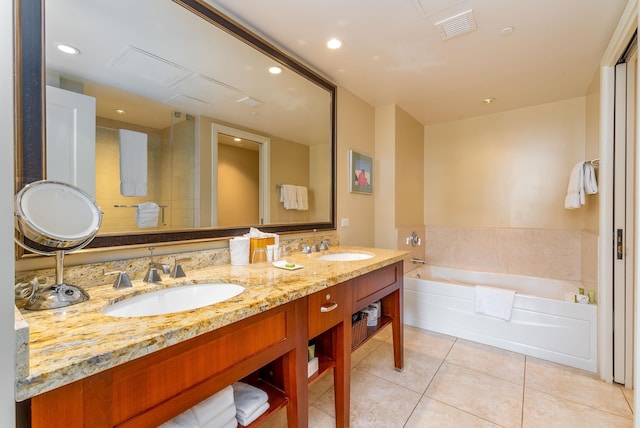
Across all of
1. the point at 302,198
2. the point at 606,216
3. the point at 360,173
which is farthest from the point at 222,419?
the point at 606,216

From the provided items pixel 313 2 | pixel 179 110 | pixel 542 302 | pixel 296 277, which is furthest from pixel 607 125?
pixel 179 110

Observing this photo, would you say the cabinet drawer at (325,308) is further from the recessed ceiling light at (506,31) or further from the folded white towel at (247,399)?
the recessed ceiling light at (506,31)

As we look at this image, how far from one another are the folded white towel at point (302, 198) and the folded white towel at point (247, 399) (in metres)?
1.25

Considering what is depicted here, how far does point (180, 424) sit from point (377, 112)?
2.95 m

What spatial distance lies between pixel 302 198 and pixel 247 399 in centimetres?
137

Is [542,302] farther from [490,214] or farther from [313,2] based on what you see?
[313,2]

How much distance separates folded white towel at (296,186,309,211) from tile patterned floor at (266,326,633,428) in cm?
123

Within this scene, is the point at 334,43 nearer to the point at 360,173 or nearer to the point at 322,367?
the point at 360,173

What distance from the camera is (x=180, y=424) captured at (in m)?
0.91

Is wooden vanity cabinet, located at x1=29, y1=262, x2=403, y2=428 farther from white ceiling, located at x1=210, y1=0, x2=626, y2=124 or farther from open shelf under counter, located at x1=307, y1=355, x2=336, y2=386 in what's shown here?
white ceiling, located at x1=210, y1=0, x2=626, y2=124

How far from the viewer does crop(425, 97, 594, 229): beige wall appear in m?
2.92

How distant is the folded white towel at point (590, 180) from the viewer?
2.40m

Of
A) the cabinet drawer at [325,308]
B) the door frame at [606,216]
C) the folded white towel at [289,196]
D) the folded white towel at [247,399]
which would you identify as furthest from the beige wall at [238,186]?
the door frame at [606,216]

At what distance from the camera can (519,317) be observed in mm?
2363
